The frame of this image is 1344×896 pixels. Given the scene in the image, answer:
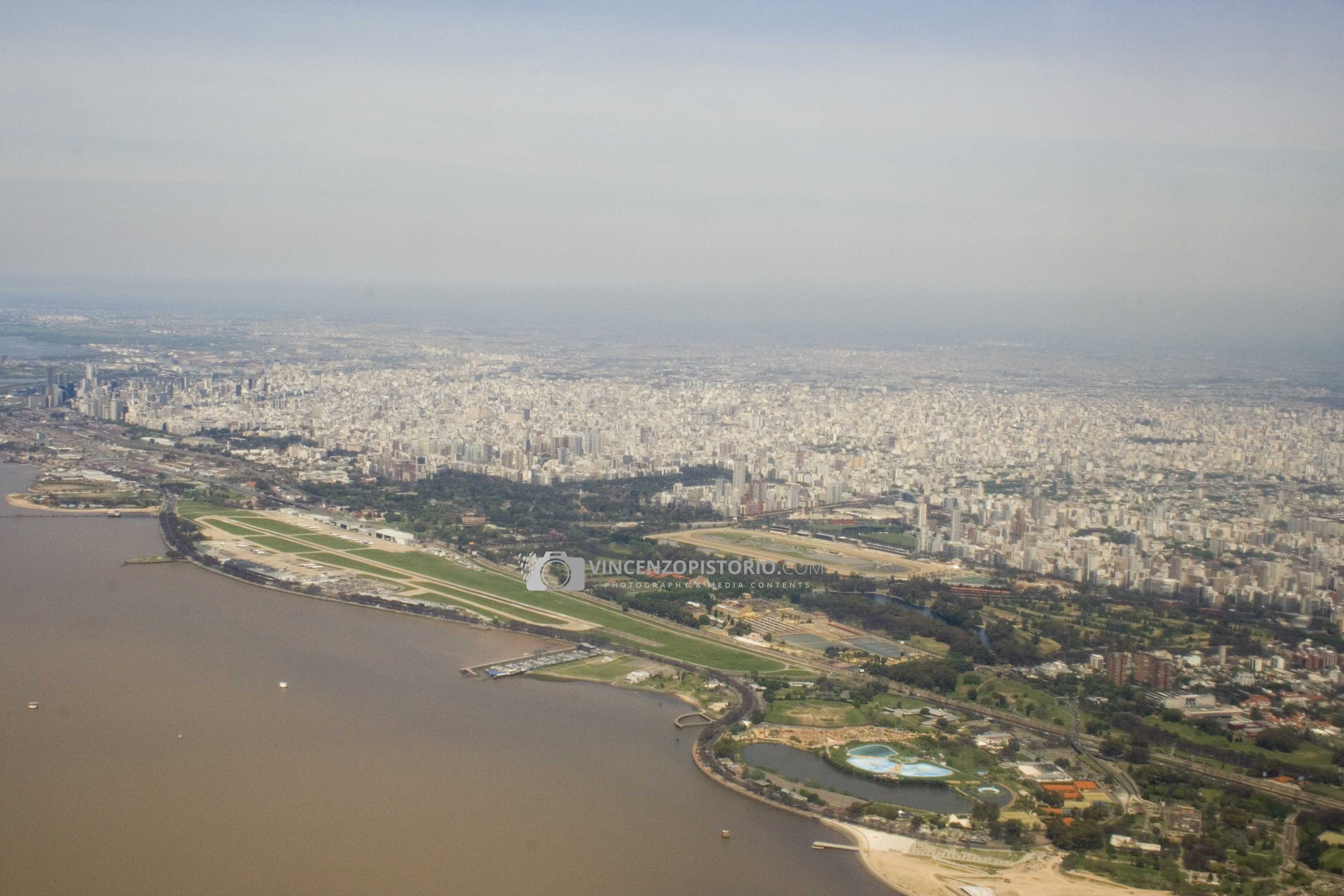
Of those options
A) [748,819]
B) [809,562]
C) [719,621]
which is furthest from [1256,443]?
[748,819]

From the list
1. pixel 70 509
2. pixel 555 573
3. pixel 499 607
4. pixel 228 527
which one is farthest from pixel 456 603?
pixel 70 509

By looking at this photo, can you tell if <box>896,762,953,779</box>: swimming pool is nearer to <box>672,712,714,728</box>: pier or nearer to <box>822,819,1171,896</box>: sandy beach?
<box>822,819,1171,896</box>: sandy beach

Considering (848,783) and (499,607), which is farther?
(499,607)

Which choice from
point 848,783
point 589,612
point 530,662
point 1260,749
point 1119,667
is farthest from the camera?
point 589,612

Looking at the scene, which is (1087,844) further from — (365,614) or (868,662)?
(365,614)

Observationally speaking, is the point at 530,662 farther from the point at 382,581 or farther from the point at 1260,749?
the point at 1260,749

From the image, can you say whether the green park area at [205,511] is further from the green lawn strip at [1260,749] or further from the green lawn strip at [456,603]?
the green lawn strip at [1260,749]
